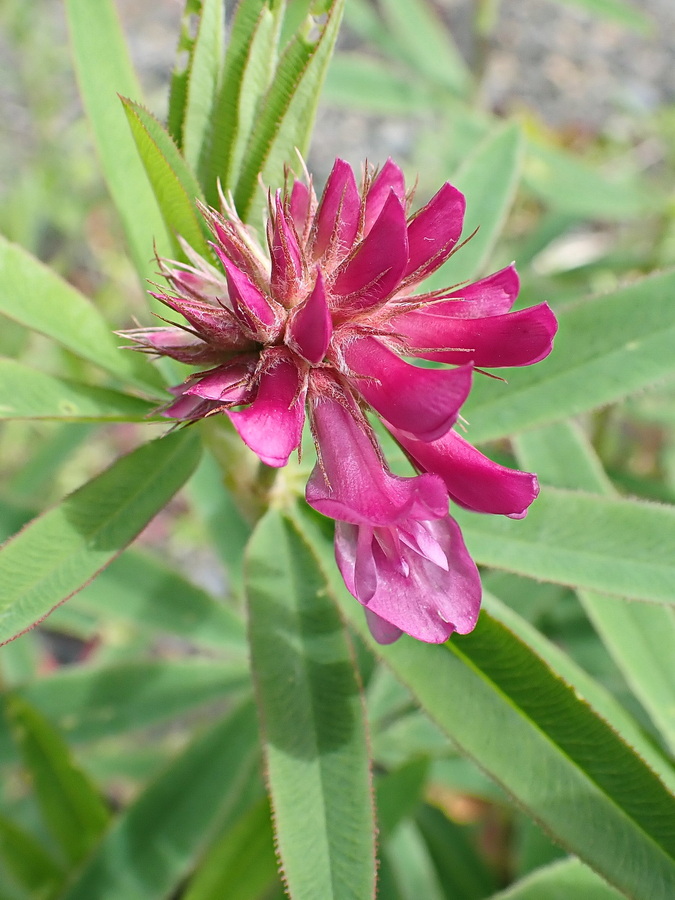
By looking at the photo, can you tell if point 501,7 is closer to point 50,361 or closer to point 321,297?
point 50,361

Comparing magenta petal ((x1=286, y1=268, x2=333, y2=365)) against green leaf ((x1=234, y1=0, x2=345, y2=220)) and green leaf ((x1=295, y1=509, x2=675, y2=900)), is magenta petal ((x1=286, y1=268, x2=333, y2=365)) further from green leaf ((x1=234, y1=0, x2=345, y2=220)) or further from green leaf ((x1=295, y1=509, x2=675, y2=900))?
green leaf ((x1=295, y1=509, x2=675, y2=900))

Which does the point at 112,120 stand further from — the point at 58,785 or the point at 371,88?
the point at 371,88

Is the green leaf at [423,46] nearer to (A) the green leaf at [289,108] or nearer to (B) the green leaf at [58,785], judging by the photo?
(A) the green leaf at [289,108]

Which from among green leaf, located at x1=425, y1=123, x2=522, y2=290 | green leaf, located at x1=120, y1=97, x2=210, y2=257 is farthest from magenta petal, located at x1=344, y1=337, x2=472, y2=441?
green leaf, located at x1=425, y1=123, x2=522, y2=290

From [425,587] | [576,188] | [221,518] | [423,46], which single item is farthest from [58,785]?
[423,46]

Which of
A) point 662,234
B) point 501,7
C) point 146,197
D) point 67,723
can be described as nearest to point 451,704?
point 146,197

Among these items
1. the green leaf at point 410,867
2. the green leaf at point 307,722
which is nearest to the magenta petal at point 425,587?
the green leaf at point 307,722
